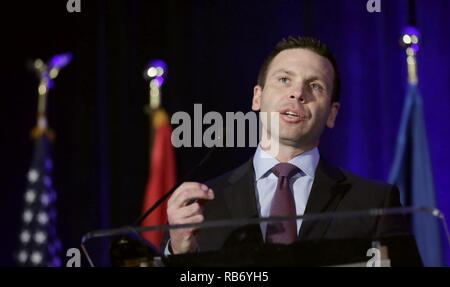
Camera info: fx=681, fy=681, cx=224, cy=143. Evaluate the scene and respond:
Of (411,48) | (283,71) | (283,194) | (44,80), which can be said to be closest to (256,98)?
(283,71)

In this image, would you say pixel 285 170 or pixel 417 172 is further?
pixel 417 172

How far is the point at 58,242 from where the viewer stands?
287 centimetres

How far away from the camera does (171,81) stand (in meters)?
2.77

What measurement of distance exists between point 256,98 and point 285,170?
16.4 inches

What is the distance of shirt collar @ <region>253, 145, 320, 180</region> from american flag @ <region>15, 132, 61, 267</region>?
1.00 metres

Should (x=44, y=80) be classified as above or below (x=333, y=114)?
above

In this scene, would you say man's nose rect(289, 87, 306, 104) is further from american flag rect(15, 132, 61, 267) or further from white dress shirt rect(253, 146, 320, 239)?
american flag rect(15, 132, 61, 267)

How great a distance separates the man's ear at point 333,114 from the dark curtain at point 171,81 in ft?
0.23

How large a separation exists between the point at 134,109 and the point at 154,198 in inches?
15.5

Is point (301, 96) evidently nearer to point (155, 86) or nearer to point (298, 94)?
point (298, 94)

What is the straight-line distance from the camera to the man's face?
229 cm

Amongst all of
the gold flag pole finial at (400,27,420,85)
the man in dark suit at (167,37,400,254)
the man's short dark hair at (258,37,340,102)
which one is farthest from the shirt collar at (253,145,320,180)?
the gold flag pole finial at (400,27,420,85)
